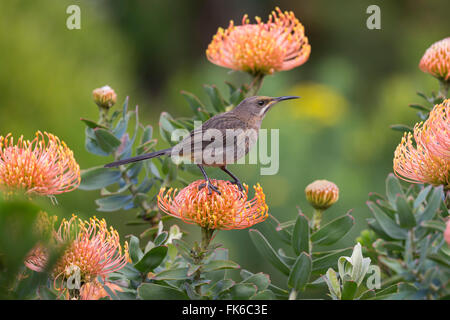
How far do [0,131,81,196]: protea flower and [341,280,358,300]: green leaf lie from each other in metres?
0.50

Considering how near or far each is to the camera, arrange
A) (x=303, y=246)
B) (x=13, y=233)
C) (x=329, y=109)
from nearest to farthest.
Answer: (x=13, y=233) → (x=303, y=246) → (x=329, y=109)

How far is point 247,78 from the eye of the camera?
4215 millimetres

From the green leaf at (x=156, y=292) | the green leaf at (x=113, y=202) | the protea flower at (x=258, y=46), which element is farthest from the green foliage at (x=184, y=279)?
the protea flower at (x=258, y=46)

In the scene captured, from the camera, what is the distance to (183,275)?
885mm

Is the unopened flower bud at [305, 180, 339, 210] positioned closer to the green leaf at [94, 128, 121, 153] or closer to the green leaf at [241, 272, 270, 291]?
the green leaf at [241, 272, 270, 291]

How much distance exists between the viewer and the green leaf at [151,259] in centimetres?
87

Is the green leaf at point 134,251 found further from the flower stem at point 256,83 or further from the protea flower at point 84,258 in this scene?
the flower stem at point 256,83

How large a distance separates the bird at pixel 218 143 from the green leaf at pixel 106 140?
0.17 feet

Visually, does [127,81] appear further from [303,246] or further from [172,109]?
[303,246]

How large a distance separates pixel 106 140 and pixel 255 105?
53cm

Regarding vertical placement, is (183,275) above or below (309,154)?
below

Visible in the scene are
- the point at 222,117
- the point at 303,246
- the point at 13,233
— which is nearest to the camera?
the point at 13,233
